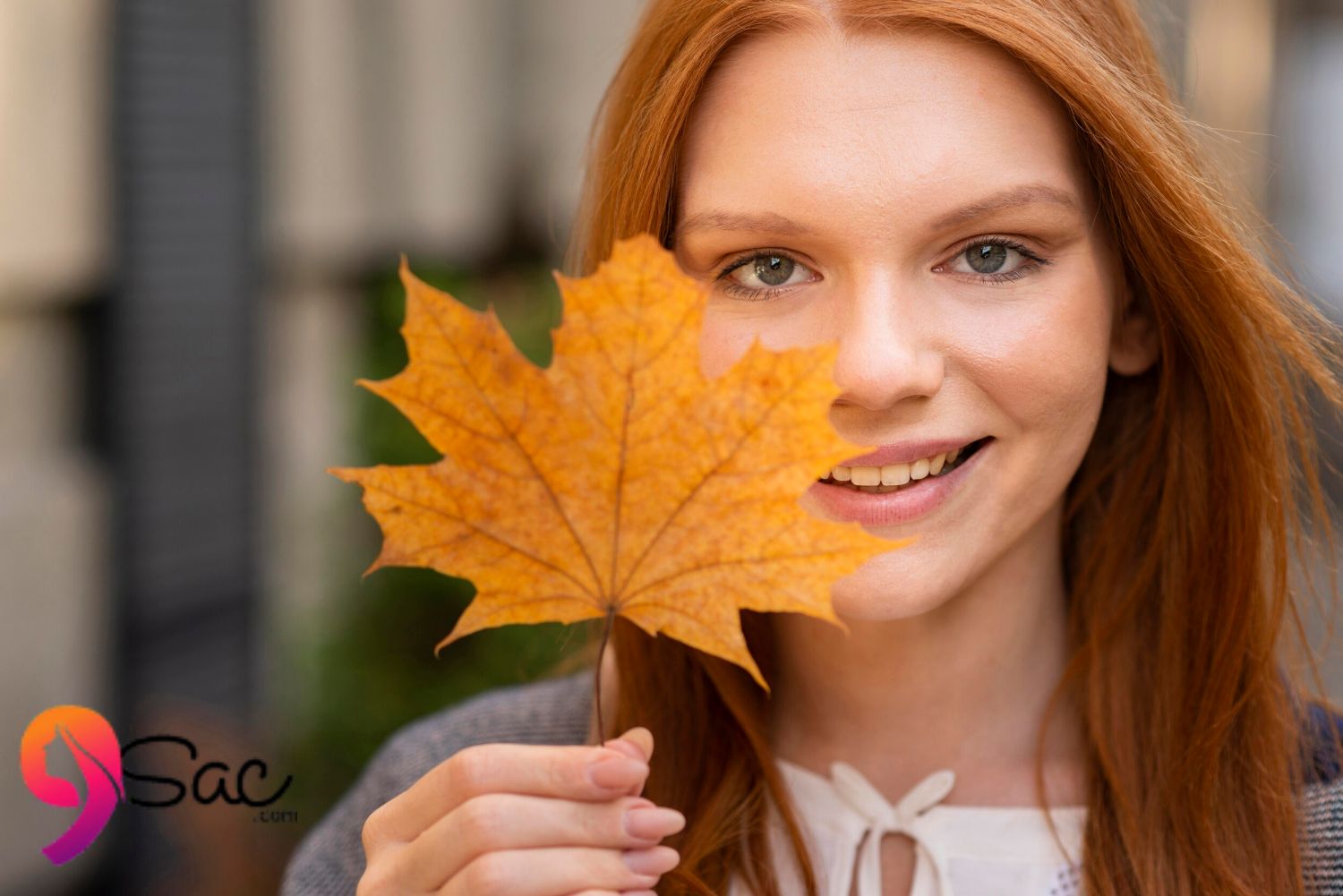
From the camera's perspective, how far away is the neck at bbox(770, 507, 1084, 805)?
1246mm

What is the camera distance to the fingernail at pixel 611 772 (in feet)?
2.81

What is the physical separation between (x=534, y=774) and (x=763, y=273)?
1.50 ft

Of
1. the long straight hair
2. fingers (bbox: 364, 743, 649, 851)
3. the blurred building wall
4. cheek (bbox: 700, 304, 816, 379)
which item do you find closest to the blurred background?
the blurred building wall

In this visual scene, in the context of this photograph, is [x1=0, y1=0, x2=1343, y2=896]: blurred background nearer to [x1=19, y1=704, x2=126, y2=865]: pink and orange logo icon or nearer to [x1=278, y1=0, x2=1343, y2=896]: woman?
[x1=19, y1=704, x2=126, y2=865]: pink and orange logo icon

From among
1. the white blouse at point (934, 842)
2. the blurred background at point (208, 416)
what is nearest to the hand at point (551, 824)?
the white blouse at point (934, 842)

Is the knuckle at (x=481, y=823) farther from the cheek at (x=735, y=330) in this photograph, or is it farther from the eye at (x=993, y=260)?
the eye at (x=993, y=260)

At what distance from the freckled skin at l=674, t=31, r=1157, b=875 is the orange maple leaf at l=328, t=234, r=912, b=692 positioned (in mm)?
150

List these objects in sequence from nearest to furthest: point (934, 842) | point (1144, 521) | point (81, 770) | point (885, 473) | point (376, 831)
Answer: point (376, 831) < point (885, 473) < point (934, 842) < point (1144, 521) < point (81, 770)

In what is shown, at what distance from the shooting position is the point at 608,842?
87 cm

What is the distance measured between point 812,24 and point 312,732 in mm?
1943

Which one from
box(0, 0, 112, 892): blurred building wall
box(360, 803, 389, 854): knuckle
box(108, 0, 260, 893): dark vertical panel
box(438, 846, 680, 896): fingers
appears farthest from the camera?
box(108, 0, 260, 893): dark vertical panel

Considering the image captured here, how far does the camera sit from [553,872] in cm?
86

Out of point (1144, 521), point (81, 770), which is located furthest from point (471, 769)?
point (81, 770)

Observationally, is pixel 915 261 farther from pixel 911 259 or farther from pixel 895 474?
pixel 895 474
